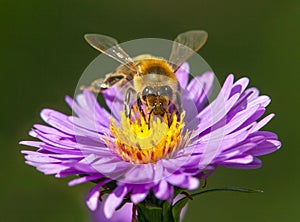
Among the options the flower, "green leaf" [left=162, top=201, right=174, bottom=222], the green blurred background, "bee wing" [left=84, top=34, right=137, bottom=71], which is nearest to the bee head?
the flower

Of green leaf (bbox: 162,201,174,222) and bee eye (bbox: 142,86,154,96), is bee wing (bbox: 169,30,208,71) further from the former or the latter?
green leaf (bbox: 162,201,174,222)

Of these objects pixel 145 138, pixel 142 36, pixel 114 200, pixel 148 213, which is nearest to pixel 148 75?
pixel 145 138

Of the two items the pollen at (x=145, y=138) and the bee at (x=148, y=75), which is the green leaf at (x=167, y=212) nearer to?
the pollen at (x=145, y=138)

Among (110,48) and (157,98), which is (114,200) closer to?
(157,98)

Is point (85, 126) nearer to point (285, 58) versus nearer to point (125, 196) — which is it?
point (125, 196)

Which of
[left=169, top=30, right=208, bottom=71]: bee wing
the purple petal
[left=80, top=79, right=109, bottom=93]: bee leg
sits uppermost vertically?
[left=169, top=30, right=208, bottom=71]: bee wing

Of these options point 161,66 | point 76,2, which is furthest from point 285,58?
point 161,66

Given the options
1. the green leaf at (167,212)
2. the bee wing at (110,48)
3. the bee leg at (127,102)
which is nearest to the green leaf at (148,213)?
the green leaf at (167,212)
